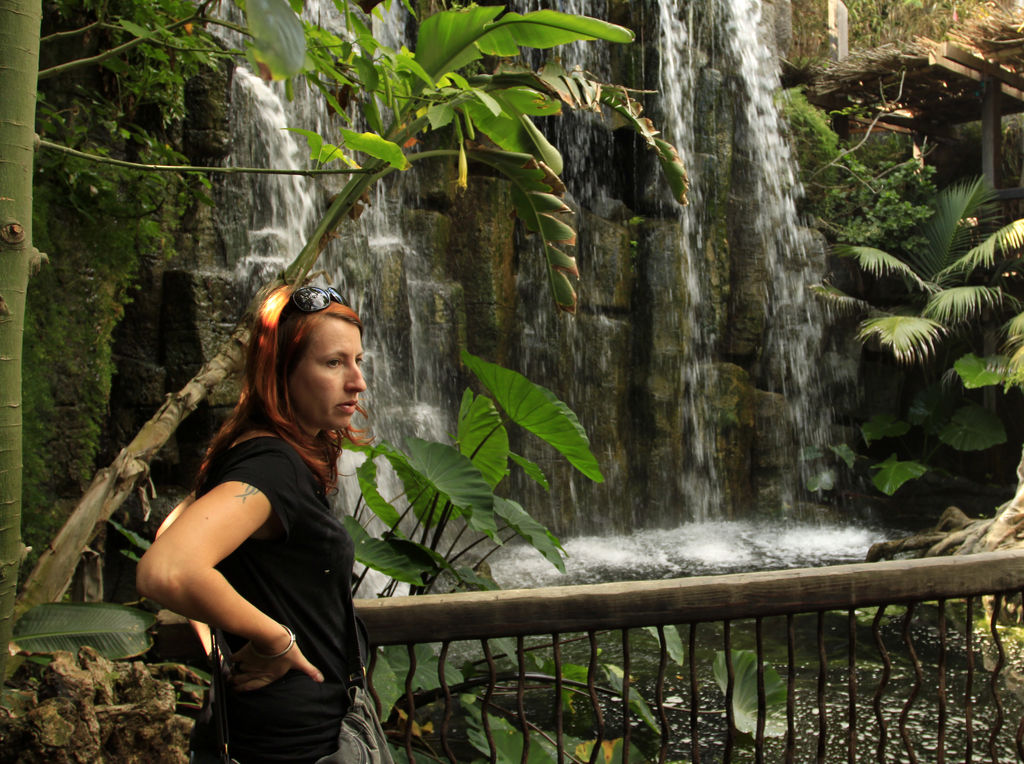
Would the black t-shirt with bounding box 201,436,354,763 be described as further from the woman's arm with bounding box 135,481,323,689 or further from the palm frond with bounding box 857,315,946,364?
the palm frond with bounding box 857,315,946,364

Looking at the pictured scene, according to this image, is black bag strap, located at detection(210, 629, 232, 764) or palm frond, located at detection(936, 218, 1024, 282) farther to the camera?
palm frond, located at detection(936, 218, 1024, 282)

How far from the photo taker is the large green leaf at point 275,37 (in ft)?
2.79

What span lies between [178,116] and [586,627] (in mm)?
4457

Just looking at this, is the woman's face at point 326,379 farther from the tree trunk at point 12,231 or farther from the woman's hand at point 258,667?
the tree trunk at point 12,231

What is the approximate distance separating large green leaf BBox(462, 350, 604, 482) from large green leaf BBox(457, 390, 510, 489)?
0.11 metres

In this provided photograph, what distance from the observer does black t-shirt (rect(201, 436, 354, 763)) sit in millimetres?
1438

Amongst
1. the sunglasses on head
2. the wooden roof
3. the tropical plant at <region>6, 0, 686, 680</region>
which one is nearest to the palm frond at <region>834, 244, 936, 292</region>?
the wooden roof

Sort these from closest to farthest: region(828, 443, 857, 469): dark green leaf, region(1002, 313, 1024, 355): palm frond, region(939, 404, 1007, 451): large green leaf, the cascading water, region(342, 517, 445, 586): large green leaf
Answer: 1. region(342, 517, 445, 586): large green leaf
2. the cascading water
3. region(1002, 313, 1024, 355): palm frond
4. region(939, 404, 1007, 451): large green leaf
5. region(828, 443, 857, 469): dark green leaf

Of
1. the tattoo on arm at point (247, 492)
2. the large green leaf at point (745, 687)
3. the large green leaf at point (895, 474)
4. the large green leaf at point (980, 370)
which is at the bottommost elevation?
the large green leaf at point (895, 474)

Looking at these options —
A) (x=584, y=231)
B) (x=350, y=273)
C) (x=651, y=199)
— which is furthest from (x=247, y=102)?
(x=651, y=199)

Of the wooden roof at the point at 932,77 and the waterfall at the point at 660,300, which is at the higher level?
the wooden roof at the point at 932,77

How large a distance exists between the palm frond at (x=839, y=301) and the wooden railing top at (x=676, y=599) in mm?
9034

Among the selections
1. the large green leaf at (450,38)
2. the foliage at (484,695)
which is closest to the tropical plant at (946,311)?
the foliage at (484,695)

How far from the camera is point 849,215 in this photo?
1212cm
